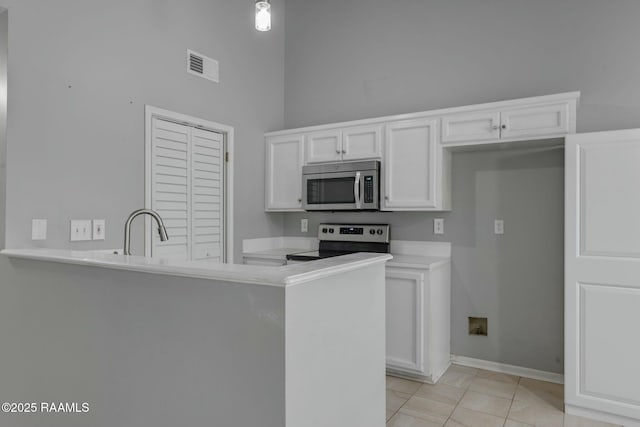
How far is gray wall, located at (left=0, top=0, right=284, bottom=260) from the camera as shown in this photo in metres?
2.27

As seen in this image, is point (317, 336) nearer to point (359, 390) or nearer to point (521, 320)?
point (359, 390)

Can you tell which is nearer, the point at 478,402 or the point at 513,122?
the point at 478,402

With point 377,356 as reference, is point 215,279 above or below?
above

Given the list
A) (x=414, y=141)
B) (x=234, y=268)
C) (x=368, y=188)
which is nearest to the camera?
(x=234, y=268)

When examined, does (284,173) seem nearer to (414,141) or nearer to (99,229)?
(414,141)

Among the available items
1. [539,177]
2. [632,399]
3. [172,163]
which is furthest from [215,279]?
[539,177]

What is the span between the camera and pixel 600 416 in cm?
248

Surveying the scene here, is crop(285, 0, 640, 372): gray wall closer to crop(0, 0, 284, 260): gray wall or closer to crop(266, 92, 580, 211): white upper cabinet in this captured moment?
crop(266, 92, 580, 211): white upper cabinet

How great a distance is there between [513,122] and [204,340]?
8.27 feet

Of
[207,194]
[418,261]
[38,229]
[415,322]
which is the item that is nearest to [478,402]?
[415,322]

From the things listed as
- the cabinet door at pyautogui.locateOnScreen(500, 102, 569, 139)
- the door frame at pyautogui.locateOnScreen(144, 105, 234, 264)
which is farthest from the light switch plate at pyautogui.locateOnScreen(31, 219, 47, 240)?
the cabinet door at pyautogui.locateOnScreen(500, 102, 569, 139)

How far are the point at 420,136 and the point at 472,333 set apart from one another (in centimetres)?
165

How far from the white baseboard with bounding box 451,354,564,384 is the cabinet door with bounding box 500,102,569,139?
1.76 m

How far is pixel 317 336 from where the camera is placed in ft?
4.28
